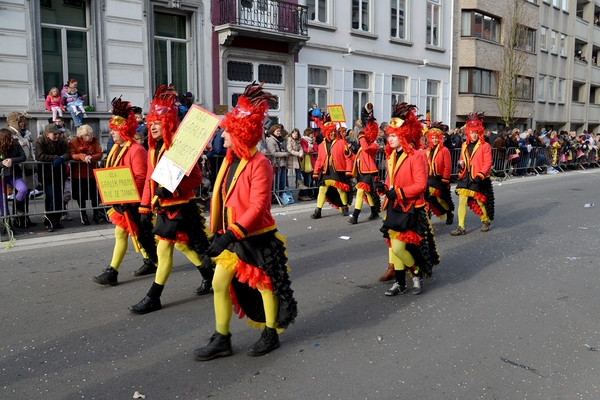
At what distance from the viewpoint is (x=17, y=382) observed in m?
4.01

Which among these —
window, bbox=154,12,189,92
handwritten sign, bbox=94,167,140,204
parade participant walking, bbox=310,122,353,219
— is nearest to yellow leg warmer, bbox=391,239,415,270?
handwritten sign, bbox=94,167,140,204

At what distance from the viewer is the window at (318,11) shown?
67.9 ft

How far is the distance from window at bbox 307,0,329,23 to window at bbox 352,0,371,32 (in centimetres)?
168

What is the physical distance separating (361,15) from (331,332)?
785 inches

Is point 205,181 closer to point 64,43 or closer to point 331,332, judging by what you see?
point 64,43

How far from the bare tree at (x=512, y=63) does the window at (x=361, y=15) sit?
38.5 ft

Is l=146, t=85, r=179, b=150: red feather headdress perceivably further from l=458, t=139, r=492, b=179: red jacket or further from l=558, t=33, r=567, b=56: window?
l=558, t=33, r=567, b=56: window

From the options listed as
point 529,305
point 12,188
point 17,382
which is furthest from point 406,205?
point 12,188

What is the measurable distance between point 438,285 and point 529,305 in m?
1.05

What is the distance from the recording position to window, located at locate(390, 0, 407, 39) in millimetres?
24516

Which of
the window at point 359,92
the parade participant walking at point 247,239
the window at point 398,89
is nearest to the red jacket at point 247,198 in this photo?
the parade participant walking at point 247,239

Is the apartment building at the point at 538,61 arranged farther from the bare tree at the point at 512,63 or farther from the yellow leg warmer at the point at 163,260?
the yellow leg warmer at the point at 163,260

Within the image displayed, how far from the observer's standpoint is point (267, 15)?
1869cm

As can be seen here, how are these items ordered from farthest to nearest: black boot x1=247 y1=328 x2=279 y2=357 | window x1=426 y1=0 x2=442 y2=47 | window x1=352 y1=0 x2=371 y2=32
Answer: window x1=426 y1=0 x2=442 y2=47, window x1=352 y1=0 x2=371 y2=32, black boot x1=247 y1=328 x2=279 y2=357
